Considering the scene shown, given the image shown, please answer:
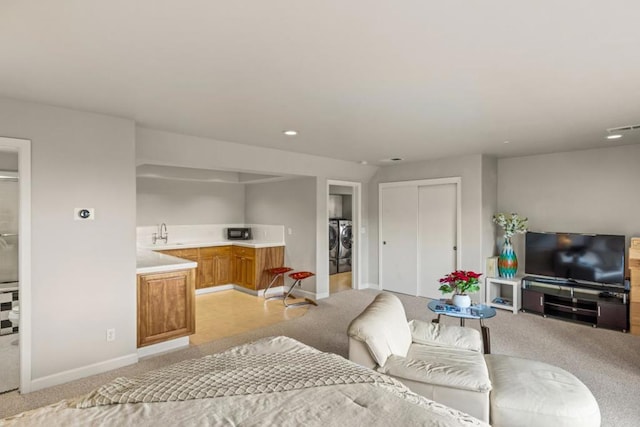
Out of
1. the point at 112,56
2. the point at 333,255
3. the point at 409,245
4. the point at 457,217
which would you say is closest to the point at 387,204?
the point at 409,245

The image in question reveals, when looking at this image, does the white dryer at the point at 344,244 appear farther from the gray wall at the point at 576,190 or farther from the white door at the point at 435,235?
the gray wall at the point at 576,190

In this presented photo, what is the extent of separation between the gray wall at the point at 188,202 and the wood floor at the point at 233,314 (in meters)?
1.50

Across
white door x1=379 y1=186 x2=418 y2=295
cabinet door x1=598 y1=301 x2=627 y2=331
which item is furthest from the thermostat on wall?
cabinet door x1=598 y1=301 x2=627 y2=331

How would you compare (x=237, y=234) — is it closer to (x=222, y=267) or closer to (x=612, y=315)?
(x=222, y=267)

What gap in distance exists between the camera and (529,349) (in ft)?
11.8

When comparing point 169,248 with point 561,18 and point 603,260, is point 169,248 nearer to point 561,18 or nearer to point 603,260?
point 561,18

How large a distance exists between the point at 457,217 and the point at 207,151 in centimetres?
370

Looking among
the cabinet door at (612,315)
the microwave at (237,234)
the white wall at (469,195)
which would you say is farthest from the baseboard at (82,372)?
the cabinet door at (612,315)

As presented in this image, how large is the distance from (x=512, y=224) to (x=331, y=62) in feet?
13.9

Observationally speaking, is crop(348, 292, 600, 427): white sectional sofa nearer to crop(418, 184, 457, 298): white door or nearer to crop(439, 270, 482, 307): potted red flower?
crop(439, 270, 482, 307): potted red flower

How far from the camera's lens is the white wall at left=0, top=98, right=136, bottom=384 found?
2797 mm

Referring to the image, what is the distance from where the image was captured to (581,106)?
2885 millimetres

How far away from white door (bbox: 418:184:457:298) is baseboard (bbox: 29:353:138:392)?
4264 millimetres

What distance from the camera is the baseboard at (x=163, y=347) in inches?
137
